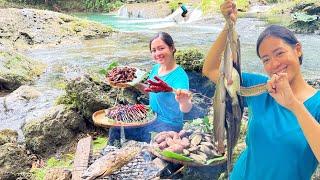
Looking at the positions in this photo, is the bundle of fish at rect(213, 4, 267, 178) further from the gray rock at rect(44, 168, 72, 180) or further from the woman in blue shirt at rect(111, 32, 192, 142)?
the gray rock at rect(44, 168, 72, 180)

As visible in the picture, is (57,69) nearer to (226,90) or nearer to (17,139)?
(17,139)

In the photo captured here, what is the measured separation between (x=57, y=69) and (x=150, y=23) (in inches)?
393

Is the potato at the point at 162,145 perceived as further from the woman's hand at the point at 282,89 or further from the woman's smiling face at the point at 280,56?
the woman's hand at the point at 282,89

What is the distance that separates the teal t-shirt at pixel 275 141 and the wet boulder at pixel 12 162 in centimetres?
349

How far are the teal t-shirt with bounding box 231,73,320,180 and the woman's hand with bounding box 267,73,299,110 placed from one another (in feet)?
0.70

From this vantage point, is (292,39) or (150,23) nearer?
(292,39)

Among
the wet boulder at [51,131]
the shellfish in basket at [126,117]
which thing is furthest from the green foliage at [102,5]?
the shellfish in basket at [126,117]

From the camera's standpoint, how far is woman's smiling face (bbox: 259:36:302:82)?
5.98 feet

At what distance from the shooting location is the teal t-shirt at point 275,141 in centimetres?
179

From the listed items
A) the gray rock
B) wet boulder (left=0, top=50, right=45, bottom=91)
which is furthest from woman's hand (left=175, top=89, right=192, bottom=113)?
wet boulder (left=0, top=50, right=45, bottom=91)

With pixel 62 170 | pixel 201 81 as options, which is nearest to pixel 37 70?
pixel 201 81

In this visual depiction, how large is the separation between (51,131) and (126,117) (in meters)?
2.05

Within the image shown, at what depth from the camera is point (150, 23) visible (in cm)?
2091

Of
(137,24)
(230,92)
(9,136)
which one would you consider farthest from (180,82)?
(137,24)
